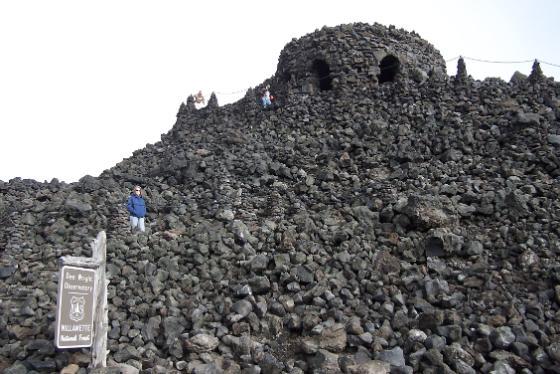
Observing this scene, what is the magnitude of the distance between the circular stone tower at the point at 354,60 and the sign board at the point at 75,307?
12914mm

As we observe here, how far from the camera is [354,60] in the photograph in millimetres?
18844

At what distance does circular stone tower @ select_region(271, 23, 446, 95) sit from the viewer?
18625mm

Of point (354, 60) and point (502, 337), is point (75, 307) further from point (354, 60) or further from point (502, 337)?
point (354, 60)

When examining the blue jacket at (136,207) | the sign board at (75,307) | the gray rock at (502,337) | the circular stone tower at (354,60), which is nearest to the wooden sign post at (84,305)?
the sign board at (75,307)

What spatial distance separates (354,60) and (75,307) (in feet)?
47.7

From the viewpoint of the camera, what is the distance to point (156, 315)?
8508mm

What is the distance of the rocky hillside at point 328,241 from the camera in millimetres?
7676

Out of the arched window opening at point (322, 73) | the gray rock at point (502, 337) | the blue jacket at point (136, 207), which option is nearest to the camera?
the gray rock at point (502, 337)

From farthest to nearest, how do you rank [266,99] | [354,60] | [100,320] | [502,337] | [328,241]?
[354,60] < [266,99] < [328,241] < [502,337] < [100,320]

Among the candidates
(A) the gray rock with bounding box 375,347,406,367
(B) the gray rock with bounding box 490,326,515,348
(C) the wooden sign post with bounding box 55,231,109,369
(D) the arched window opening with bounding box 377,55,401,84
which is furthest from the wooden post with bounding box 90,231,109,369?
(D) the arched window opening with bounding box 377,55,401,84

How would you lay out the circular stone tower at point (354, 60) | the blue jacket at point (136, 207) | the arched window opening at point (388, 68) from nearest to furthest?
the blue jacket at point (136, 207) → the circular stone tower at point (354, 60) → the arched window opening at point (388, 68)

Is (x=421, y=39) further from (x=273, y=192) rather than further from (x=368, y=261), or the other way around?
(x=368, y=261)

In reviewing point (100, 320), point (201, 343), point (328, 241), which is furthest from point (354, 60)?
point (100, 320)

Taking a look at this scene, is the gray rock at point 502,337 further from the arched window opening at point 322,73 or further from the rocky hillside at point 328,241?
the arched window opening at point 322,73
